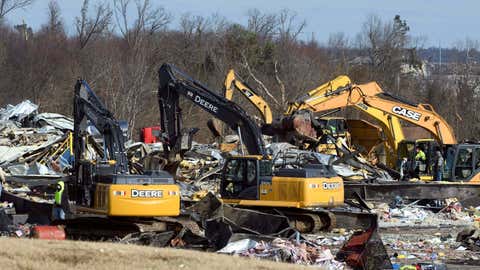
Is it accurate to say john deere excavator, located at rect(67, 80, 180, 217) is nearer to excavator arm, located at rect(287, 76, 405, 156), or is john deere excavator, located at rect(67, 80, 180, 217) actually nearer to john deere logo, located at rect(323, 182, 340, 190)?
john deere logo, located at rect(323, 182, 340, 190)

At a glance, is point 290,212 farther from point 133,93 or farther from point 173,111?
point 133,93

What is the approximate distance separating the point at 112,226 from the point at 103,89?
35.8m

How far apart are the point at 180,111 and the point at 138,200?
6.60m

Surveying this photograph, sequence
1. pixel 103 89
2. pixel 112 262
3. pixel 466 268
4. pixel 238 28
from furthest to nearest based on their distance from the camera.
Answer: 1. pixel 238 28
2. pixel 103 89
3. pixel 466 268
4. pixel 112 262

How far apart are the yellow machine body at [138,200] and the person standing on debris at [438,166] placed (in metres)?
13.1

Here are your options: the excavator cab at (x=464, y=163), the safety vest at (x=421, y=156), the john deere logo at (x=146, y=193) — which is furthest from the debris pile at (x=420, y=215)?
the john deere logo at (x=146, y=193)

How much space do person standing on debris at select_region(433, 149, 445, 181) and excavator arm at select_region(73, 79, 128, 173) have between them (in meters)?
11.8

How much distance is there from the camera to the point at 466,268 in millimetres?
18000

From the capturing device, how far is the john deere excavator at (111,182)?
20625 mm

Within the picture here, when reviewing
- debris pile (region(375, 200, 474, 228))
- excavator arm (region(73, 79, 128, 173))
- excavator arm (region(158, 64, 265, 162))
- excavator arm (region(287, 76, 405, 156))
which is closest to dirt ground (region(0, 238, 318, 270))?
excavator arm (region(73, 79, 128, 173))

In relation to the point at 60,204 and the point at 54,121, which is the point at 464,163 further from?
the point at 54,121

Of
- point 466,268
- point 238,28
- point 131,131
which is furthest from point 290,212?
point 238,28

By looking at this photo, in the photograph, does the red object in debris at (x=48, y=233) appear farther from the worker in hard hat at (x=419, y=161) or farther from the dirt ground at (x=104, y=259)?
the worker in hard hat at (x=419, y=161)

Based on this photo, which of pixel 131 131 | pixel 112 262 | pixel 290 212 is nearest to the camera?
pixel 112 262
